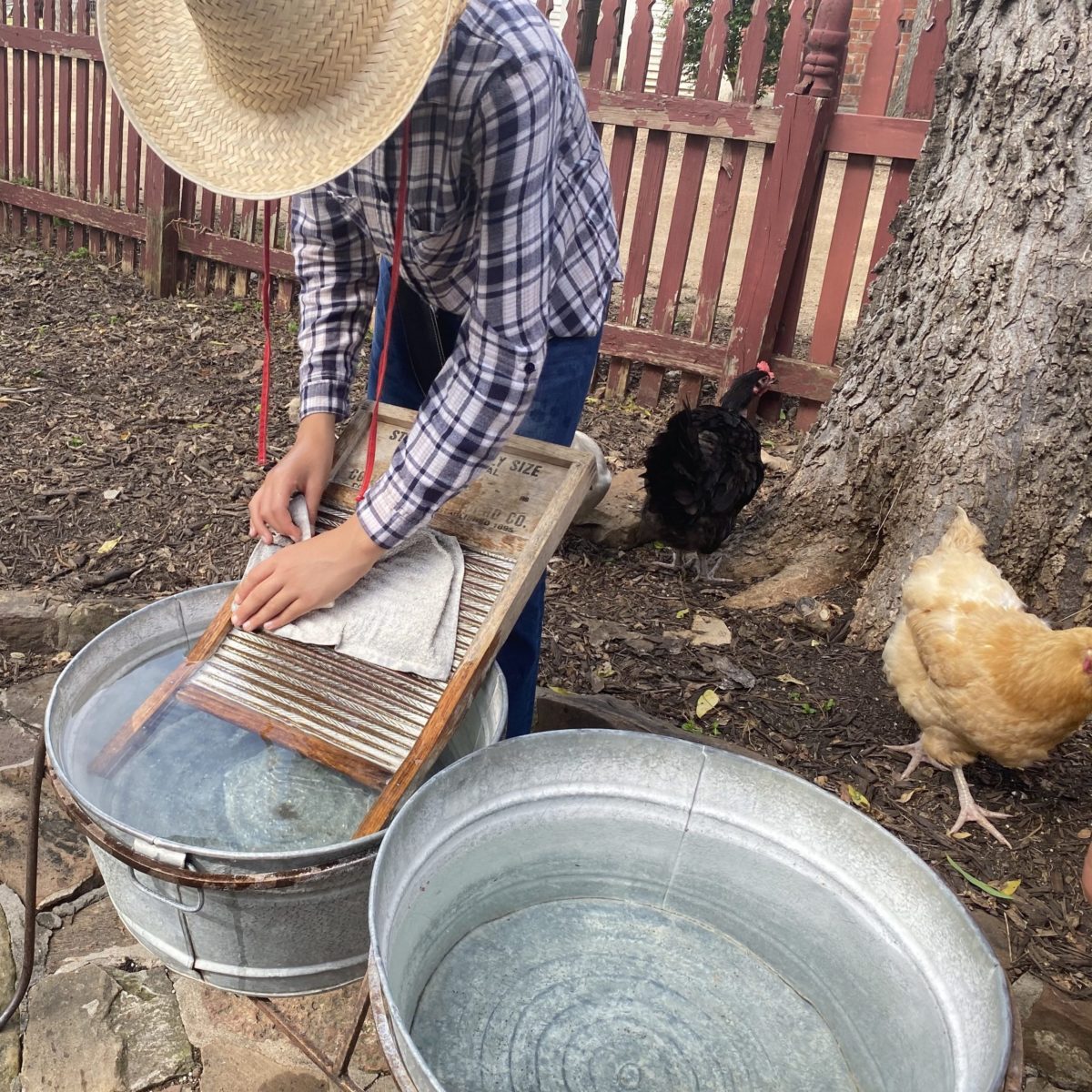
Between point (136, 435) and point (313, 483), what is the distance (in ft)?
9.41

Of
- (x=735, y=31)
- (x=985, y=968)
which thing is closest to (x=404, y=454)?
(x=985, y=968)

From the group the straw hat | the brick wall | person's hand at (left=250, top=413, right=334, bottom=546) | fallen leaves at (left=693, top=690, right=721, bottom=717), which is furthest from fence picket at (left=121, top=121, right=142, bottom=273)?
the brick wall

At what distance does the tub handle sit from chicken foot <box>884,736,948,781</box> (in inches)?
82.9

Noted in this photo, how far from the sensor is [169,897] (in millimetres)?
1487

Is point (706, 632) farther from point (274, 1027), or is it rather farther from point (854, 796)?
point (274, 1027)

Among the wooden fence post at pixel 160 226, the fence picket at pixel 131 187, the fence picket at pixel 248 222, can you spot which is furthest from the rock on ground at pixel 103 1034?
the fence picket at pixel 131 187

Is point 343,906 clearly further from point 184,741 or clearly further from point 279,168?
point 279,168

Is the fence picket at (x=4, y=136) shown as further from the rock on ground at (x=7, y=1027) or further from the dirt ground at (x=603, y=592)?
the rock on ground at (x=7, y=1027)

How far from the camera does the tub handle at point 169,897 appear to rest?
56.9 inches

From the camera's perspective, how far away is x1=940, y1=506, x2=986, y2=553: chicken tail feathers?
288 centimetres

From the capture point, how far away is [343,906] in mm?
1546

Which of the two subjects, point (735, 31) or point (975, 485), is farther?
point (735, 31)

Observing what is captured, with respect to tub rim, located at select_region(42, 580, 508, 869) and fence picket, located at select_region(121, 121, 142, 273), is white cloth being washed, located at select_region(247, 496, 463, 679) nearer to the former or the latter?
tub rim, located at select_region(42, 580, 508, 869)

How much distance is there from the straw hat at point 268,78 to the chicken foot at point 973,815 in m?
2.39
